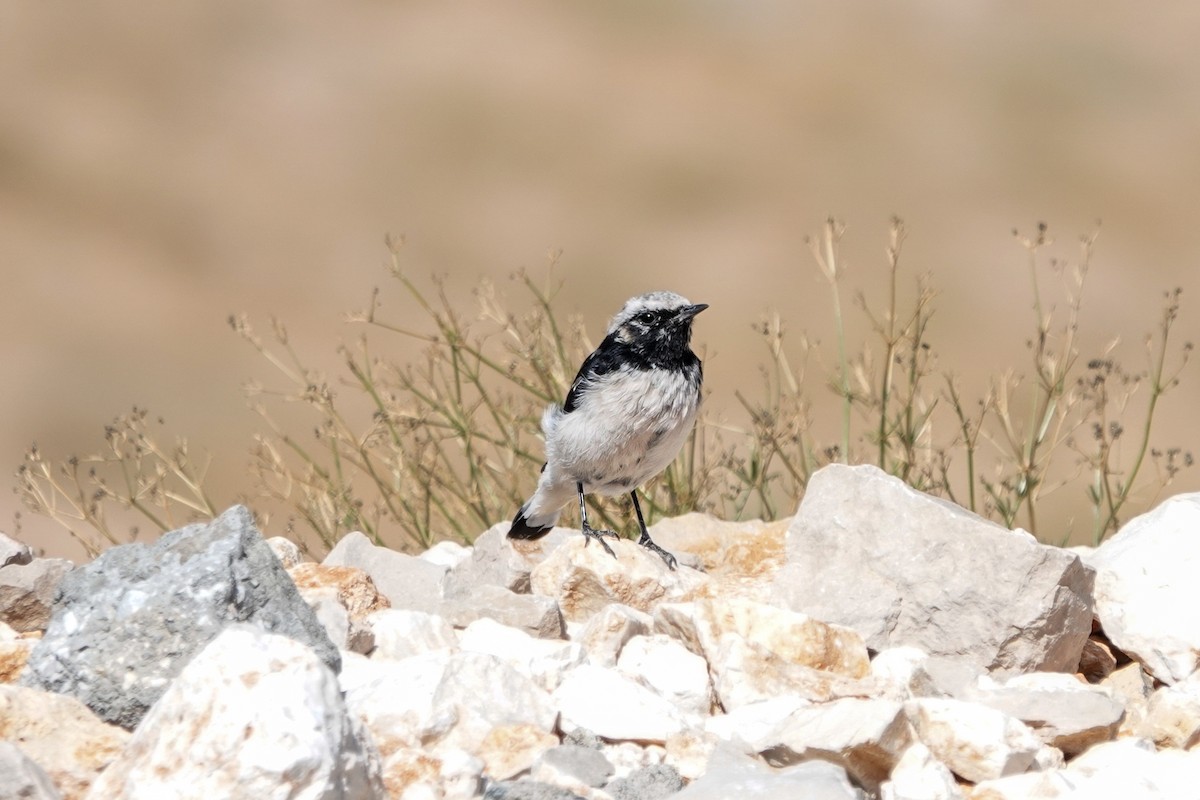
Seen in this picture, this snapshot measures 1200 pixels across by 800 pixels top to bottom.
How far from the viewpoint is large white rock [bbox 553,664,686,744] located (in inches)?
136

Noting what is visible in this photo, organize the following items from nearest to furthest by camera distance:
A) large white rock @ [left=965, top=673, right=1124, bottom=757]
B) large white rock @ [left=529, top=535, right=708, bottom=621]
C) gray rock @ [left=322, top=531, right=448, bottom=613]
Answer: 1. large white rock @ [left=965, top=673, right=1124, bottom=757]
2. large white rock @ [left=529, top=535, right=708, bottom=621]
3. gray rock @ [left=322, top=531, right=448, bottom=613]

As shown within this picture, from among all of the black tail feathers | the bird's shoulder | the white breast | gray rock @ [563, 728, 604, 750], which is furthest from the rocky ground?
the bird's shoulder

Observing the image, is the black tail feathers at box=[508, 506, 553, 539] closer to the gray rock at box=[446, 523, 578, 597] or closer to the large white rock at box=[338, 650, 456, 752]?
the gray rock at box=[446, 523, 578, 597]

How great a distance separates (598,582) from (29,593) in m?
1.86

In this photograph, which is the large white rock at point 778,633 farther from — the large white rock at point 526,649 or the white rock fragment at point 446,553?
the white rock fragment at point 446,553

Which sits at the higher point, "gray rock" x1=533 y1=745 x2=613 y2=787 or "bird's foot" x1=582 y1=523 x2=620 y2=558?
"gray rock" x1=533 y1=745 x2=613 y2=787

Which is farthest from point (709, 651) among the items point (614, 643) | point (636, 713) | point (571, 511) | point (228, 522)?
point (571, 511)

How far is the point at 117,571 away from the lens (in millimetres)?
3604

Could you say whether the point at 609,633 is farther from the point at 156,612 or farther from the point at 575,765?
the point at 156,612

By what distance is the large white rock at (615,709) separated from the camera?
346 cm

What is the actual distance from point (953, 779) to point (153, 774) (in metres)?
1.71

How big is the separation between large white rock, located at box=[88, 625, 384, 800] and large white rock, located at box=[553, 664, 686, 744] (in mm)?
751

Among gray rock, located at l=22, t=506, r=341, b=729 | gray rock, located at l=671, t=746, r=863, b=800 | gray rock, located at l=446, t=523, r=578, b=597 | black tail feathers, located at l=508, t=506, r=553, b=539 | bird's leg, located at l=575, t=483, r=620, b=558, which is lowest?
black tail feathers, located at l=508, t=506, r=553, b=539

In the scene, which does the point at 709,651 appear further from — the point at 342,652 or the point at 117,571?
the point at 117,571
